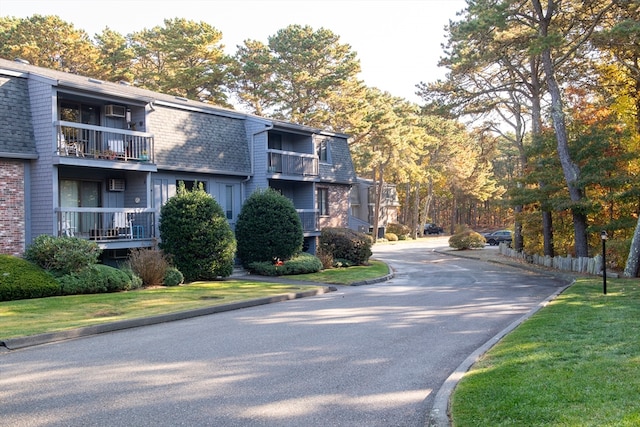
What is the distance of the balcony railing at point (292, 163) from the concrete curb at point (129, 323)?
11.5 meters

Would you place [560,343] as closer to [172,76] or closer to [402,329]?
[402,329]

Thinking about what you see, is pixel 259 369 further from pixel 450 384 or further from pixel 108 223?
pixel 108 223

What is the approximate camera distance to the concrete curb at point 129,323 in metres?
10.6

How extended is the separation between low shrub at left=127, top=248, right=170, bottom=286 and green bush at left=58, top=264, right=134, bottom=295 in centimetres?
98

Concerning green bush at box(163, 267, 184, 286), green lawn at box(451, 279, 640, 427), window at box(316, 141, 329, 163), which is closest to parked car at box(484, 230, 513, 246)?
window at box(316, 141, 329, 163)

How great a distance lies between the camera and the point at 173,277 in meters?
20.4

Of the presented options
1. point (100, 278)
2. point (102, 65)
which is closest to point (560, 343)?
point (100, 278)

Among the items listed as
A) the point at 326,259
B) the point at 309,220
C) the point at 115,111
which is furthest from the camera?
the point at 309,220

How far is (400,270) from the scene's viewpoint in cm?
3016

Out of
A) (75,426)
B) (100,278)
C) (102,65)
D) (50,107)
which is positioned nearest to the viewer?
(75,426)

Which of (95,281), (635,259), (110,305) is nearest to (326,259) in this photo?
(95,281)

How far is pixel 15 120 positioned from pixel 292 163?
13.8 meters

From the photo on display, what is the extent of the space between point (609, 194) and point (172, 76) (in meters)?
31.8

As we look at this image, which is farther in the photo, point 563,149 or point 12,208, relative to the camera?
point 563,149
